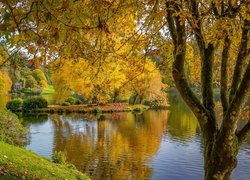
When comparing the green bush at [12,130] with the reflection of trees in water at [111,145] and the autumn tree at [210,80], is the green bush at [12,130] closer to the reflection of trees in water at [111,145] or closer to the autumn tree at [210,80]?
the reflection of trees in water at [111,145]

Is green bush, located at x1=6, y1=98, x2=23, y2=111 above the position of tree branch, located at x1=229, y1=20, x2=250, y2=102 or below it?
below

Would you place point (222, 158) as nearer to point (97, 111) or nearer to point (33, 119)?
point (33, 119)

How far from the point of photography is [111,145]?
79.2 feet

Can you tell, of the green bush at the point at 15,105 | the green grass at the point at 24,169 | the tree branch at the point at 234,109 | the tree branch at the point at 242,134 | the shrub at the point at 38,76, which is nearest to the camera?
the tree branch at the point at 234,109

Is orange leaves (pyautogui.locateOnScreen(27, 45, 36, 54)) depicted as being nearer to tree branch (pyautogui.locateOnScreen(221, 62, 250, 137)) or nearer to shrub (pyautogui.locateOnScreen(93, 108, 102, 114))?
tree branch (pyautogui.locateOnScreen(221, 62, 250, 137))

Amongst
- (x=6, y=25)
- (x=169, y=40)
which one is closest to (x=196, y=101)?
(x=169, y=40)

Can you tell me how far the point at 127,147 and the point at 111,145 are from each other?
124 centimetres

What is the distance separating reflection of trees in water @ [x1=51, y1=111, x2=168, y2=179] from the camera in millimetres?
17989

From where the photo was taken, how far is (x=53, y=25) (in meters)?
3.21

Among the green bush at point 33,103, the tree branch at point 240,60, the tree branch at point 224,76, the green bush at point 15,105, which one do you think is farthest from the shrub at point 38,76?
the tree branch at point 240,60

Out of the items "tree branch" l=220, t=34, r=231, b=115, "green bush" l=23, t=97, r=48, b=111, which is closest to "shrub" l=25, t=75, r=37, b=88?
"green bush" l=23, t=97, r=48, b=111

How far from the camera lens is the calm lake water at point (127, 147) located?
17875mm

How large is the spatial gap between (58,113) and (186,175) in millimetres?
26615

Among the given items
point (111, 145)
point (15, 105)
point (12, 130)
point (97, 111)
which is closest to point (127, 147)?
point (111, 145)
